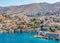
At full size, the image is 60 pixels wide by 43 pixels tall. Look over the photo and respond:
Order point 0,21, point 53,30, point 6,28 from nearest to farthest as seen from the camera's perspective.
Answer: point 53,30
point 6,28
point 0,21

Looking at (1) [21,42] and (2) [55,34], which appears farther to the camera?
(2) [55,34]

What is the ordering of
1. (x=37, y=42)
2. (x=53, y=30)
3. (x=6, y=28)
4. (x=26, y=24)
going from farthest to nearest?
1. (x=26, y=24)
2. (x=6, y=28)
3. (x=53, y=30)
4. (x=37, y=42)

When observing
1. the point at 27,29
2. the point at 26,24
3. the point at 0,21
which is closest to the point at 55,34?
the point at 27,29

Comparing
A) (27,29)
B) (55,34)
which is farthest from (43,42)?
(27,29)

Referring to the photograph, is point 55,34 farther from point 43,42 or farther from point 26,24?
point 26,24

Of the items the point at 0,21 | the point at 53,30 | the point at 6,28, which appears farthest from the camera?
the point at 0,21

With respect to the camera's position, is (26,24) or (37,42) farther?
(26,24)

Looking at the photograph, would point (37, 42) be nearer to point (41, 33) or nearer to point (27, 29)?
point (41, 33)

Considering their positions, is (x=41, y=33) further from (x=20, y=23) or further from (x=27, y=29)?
(x=20, y=23)

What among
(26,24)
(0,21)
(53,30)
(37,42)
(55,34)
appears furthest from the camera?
(0,21)
